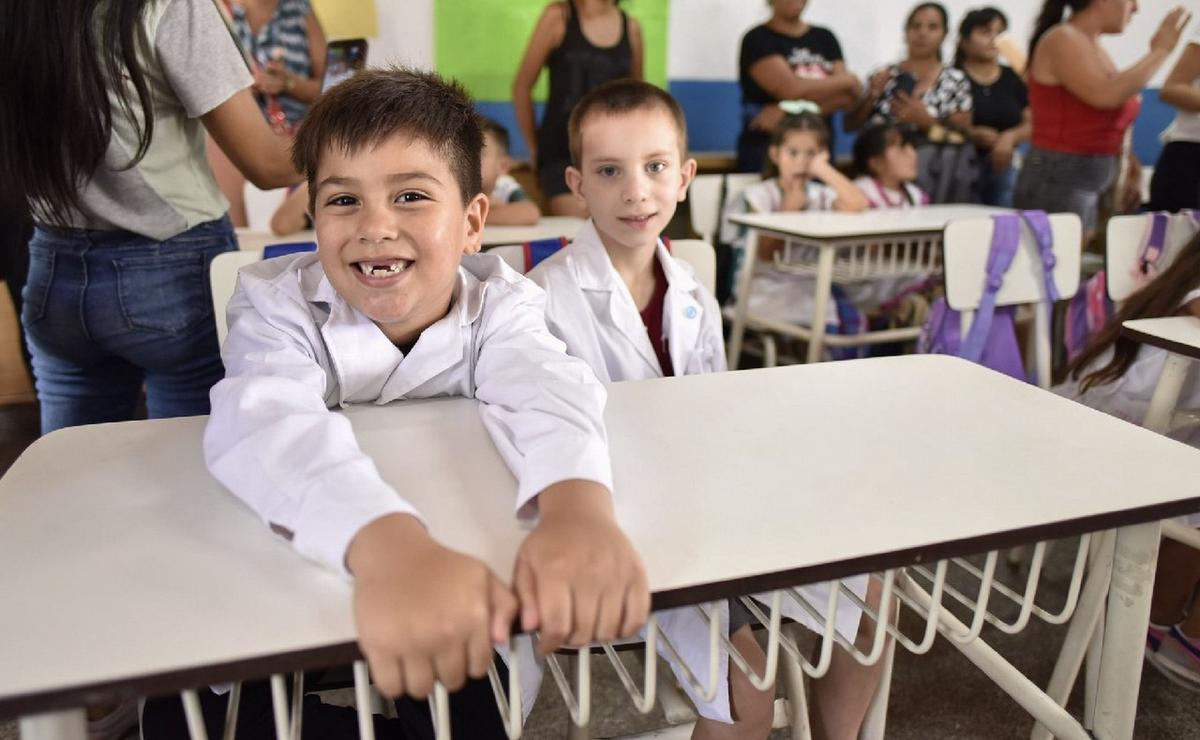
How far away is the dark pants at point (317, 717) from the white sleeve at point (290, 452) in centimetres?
32

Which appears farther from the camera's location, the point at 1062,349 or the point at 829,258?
the point at 1062,349

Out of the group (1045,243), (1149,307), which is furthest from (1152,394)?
(1045,243)

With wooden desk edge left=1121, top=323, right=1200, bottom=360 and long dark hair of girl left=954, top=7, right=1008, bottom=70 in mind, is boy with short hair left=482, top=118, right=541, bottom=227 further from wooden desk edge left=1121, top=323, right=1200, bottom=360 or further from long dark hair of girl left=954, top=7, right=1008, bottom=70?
long dark hair of girl left=954, top=7, right=1008, bottom=70

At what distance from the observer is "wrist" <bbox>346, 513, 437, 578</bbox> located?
2.13 ft

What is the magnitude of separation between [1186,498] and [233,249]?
133 cm

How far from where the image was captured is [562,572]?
2.17ft

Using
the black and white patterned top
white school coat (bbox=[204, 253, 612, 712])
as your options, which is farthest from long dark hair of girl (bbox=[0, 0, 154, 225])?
the black and white patterned top

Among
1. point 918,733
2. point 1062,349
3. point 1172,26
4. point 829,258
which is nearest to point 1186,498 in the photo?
point 918,733

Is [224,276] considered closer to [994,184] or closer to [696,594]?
[696,594]

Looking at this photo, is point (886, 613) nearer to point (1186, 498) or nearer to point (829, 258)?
point (1186, 498)

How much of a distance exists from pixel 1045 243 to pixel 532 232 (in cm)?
133

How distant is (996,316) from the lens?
6.77 ft

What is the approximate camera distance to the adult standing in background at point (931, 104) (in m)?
4.27

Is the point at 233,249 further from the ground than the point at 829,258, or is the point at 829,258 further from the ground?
the point at 233,249
